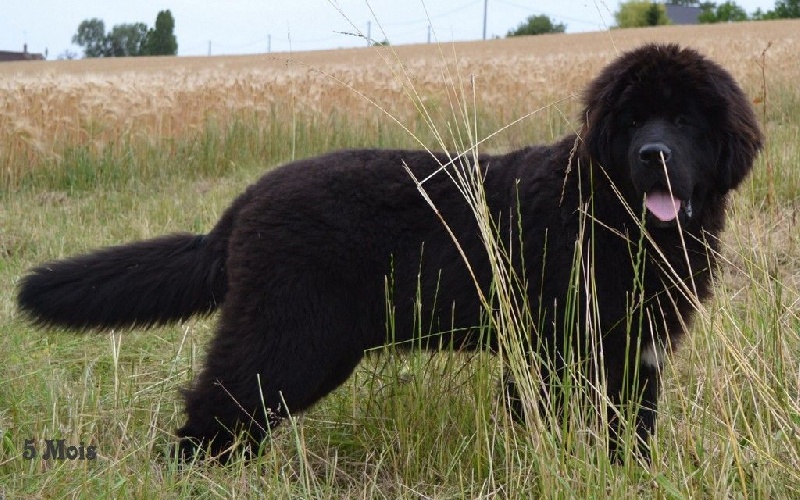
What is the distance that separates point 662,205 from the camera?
132 inches

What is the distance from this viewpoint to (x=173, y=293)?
363 centimetres

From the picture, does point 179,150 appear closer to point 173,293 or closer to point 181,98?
point 181,98

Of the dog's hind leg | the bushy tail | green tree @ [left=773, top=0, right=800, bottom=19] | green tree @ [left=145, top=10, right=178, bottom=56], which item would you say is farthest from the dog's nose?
green tree @ [left=773, top=0, right=800, bottom=19]

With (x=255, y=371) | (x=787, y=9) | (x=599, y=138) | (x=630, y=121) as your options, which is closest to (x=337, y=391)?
(x=255, y=371)

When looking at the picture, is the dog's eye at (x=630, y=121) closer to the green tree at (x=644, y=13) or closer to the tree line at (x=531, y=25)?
the tree line at (x=531, y=25)

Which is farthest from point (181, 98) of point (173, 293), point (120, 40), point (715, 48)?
point (120, 40)

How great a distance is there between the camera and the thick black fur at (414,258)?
341 cm

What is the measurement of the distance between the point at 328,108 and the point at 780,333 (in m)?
9.07

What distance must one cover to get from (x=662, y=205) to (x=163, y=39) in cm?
7060

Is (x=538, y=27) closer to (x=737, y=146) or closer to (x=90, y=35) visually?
(x=90, y=35)

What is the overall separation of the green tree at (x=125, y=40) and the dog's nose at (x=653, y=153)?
2990 inches

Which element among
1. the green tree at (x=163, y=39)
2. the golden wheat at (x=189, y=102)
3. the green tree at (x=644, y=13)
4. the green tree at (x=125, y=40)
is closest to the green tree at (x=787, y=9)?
the green tree at (x=644, y=13)

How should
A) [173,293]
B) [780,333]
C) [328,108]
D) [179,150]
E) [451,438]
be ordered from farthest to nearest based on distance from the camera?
1. [328,108]
2. [179,150]
3. [173,293]
4. [451,438]
5. [780,333]

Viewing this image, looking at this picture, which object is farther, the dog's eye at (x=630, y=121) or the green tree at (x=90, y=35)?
the green tree at (x=90, y=35)
